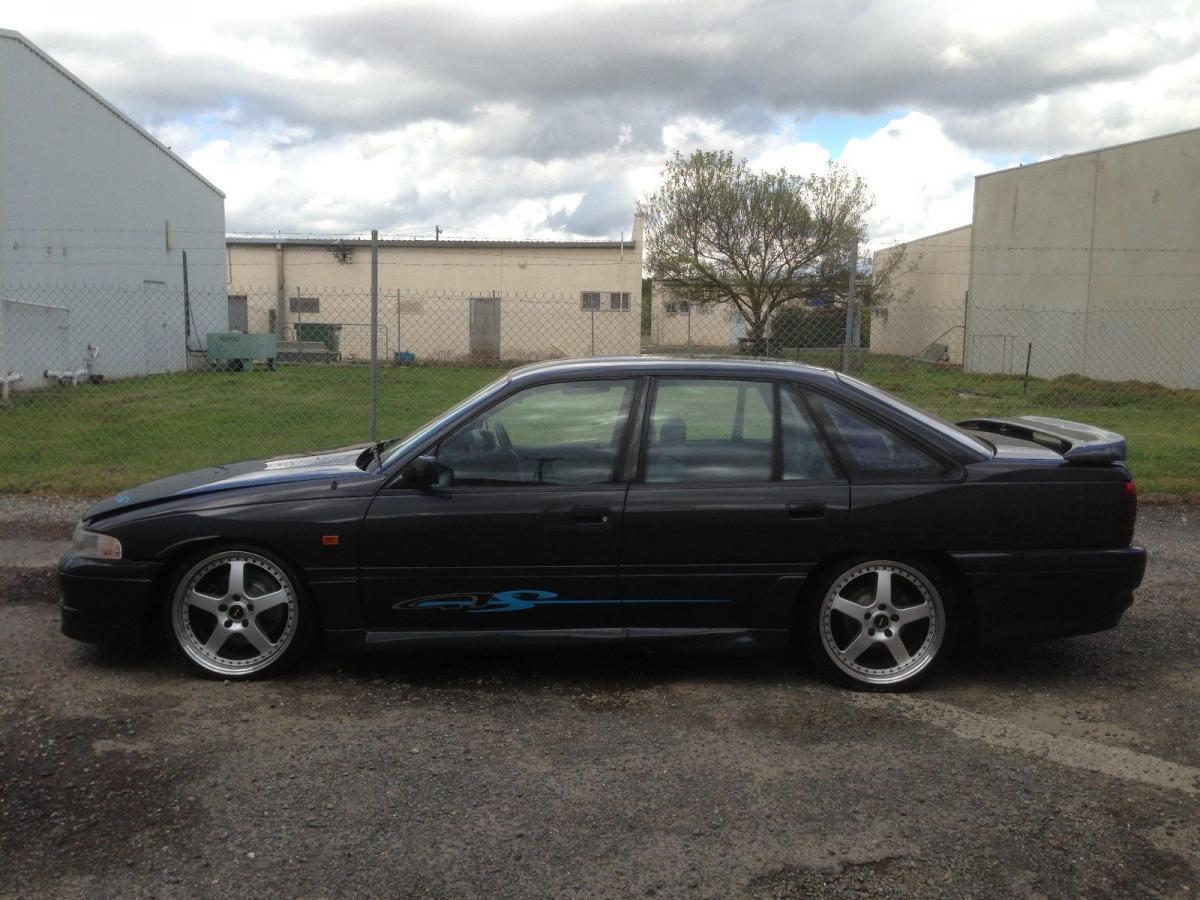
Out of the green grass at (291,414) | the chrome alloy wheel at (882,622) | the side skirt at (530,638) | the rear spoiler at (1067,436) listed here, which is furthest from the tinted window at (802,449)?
the green grass at (291,414)

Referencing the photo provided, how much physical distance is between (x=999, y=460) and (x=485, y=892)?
2.99 meters

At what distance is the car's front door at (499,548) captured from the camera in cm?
461

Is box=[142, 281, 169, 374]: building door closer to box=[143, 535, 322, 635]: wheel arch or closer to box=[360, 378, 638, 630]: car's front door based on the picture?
box=[143, 535, 322, 635]: wheel arch

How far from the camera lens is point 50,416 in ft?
49.8

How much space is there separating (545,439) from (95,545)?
2056 mm

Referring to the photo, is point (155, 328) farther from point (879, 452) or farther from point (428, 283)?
point (879, 452)

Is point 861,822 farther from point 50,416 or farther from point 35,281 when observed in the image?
point 35,281

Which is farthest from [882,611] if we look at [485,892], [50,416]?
[50,416]

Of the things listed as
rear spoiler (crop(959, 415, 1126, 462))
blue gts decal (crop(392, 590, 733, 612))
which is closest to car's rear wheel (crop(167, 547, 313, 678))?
blue gts decal (crop(392, 590, 733, 612))

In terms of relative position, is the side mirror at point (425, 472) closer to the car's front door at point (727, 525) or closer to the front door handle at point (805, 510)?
the car's front door at point (727, 525)

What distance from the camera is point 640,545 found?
Result: 15.1 ft

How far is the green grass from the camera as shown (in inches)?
412

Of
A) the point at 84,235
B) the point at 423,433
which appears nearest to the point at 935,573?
the point at 423,433

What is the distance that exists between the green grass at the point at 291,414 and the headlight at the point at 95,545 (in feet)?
16.0
